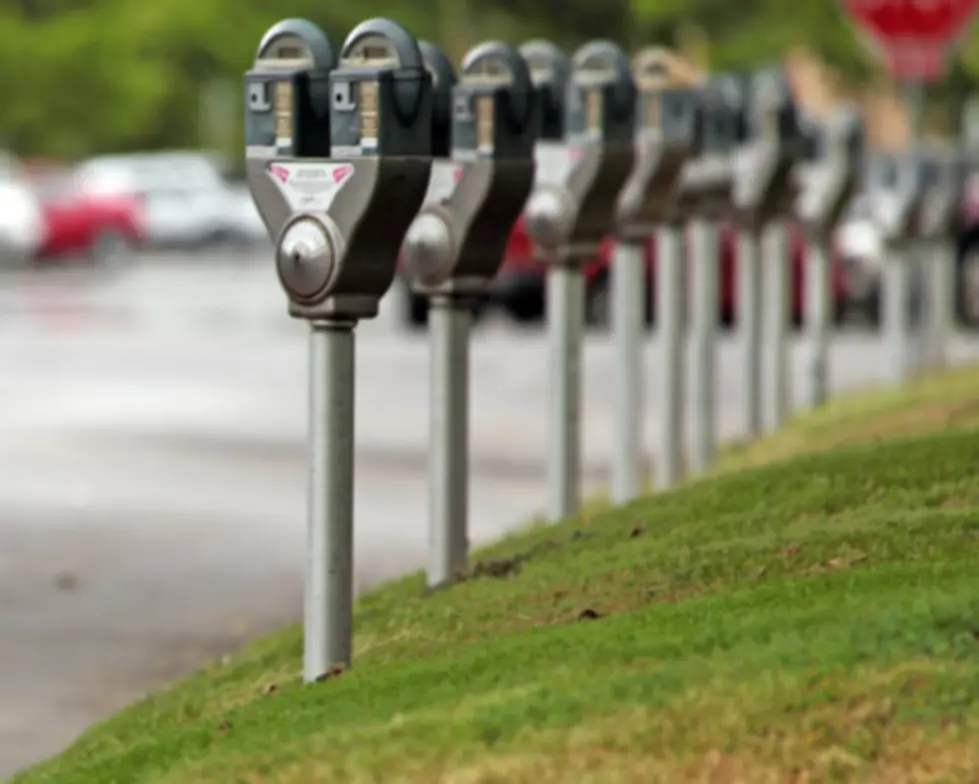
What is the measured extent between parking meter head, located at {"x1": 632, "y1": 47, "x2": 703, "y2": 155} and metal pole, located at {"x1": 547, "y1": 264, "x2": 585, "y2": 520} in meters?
1.63

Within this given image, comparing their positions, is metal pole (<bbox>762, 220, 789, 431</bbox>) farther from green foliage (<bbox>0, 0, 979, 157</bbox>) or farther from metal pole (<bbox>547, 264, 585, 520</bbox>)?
green foliage (<bbox>0, 0, 979, 157</bbox>)

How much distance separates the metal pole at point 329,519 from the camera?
6.54 m

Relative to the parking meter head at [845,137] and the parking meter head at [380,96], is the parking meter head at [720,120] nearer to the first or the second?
the parking meter head at [845,137]

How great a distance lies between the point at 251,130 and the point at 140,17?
6818 cm

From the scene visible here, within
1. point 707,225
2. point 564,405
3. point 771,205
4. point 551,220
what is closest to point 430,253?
point 564,405

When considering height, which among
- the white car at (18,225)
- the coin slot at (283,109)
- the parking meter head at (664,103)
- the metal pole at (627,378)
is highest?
the coin slot at (283,109)

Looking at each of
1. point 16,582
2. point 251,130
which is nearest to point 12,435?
point 16,582

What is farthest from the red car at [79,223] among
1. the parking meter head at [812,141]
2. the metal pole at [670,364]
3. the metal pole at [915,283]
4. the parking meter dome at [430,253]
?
the parking meter dome at [430,253]

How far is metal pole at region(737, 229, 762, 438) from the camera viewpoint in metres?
14.0

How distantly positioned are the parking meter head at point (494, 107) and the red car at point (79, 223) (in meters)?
31.8

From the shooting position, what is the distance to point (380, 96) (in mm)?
6652

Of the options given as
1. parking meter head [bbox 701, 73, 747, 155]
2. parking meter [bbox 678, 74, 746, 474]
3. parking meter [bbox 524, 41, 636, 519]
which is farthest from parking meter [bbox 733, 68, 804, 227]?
parking meter [bbox 524, 41, 636, 519]

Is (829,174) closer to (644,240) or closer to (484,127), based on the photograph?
(644,240)

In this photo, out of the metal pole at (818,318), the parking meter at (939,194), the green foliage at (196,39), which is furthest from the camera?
the green foliage at (196,39)
